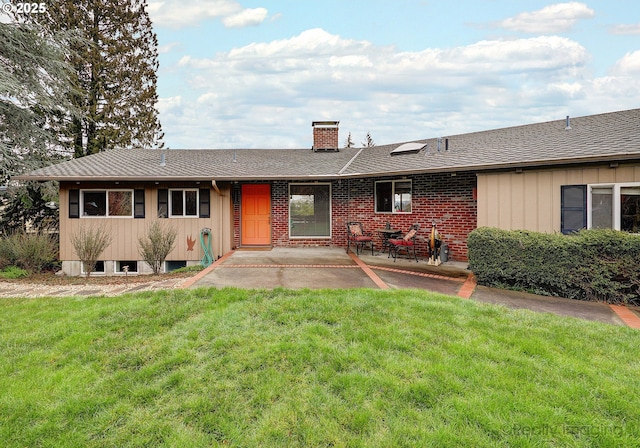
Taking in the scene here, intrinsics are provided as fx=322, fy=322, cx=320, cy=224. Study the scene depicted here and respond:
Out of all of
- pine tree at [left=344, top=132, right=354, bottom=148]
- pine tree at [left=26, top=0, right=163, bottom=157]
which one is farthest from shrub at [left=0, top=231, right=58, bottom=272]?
pine tree at [left=344, top=132, right=354, bottom=148]

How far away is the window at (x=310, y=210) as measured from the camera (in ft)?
37.1

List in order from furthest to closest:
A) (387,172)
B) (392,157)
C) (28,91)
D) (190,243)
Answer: (28,91)
(392,157)
(190,243)
(387,172)

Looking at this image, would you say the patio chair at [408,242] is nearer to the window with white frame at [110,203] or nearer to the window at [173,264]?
the window at [173,264]

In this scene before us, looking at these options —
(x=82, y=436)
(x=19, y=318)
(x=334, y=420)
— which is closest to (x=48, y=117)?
(x=19, y=318)

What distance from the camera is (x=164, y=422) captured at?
2.31 metres

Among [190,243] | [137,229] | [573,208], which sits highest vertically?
[573,208]

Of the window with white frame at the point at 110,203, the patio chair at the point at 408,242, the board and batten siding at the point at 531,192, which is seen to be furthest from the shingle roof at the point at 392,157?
the patio chair at the point at 408,242

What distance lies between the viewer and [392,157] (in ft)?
35.9

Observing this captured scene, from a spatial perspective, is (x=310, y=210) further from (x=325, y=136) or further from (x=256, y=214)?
(x=325, y=136)

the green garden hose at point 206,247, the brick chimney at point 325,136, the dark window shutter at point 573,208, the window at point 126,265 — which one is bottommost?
the window at point 126,265

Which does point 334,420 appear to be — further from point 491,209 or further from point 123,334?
point 491,209

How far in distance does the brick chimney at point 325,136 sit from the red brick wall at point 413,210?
10.4ft

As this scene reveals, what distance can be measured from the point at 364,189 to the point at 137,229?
740cm

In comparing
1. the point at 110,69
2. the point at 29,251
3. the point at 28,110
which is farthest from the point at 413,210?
the point at 110,69
